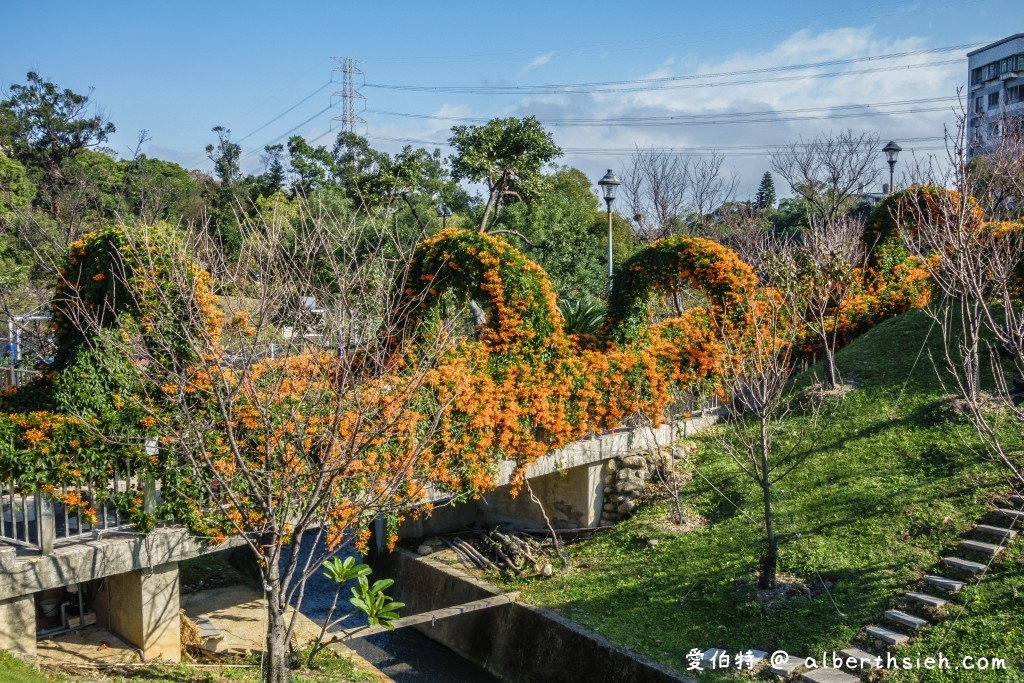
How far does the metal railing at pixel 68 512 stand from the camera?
26.5ft

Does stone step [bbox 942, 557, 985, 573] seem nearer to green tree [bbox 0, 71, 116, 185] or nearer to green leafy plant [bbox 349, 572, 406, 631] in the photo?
green leafy plant [bbox 349, 572, 406, 631]

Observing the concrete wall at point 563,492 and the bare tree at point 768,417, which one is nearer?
the bare tree at point 768,417

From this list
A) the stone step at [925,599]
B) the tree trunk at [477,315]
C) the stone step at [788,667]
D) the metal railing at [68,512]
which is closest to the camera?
the metal railing at [68,512]

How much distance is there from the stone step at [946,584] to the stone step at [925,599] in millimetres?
155

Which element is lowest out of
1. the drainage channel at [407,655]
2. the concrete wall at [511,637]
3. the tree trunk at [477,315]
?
the drainage channel at [407,655]

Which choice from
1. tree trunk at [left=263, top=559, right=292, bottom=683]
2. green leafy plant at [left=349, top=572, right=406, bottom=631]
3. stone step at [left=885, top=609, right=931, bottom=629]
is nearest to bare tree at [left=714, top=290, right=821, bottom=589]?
stone step at [left=885, top=609, right=931, bottom=629]

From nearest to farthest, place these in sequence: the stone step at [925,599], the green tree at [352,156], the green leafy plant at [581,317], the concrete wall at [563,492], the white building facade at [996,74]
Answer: the stone step at [925,599] < the concrete wall at [563,492] < the green leafy plant at [581,317] < the green tree at [352,156] < the white building facade at [996,74]

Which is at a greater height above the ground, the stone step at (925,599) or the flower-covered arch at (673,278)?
the flower-covered arch at (673,278)

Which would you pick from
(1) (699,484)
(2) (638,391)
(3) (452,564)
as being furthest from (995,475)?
(3) (452,564)

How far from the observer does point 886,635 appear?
27.9ft

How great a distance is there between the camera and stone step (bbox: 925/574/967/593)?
883 cm

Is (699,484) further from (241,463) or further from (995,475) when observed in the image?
(241,463)

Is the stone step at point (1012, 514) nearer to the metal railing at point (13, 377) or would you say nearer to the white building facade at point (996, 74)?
the metal railing at point (13, 377)

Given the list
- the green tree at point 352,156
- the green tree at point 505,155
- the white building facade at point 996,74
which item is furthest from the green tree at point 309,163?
the white building facade at point 996,74
